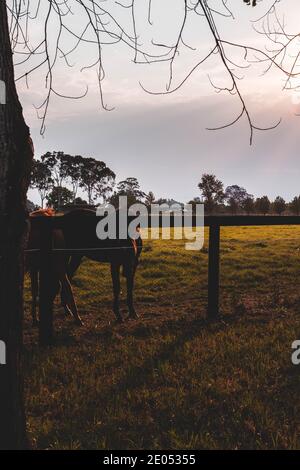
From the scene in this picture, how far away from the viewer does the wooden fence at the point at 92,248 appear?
562 centimetres

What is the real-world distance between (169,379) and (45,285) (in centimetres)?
221

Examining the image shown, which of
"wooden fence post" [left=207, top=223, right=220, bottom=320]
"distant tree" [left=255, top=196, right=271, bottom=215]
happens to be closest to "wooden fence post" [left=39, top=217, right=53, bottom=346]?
"wooden fence post" [left=207, top=223, right=220, bottom=320]

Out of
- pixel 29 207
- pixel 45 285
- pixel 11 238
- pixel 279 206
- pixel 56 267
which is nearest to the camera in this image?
pixel 11 238

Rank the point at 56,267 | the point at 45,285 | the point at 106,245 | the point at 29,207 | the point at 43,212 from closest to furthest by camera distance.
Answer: the point at 45,285
the point at 56,267
the point at 43,212
the point at 106,245
the point at 29,207

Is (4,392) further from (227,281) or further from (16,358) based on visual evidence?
(227,281)

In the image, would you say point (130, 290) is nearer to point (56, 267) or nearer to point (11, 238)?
point (56, 267)

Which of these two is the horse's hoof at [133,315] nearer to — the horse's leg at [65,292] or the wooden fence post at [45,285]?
the horse's leg at [65,292]

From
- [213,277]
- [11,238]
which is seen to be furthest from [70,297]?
[11,238]

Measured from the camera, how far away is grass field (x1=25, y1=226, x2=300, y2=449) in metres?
A: 3.20

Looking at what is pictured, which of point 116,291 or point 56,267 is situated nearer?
point 56,267

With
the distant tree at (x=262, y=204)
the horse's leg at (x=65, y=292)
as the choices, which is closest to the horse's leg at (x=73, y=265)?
the horse's leg at (x=65, y=292)

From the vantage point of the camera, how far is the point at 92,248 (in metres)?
7.32

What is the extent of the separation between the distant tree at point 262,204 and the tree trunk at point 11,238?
82456 millimetres
